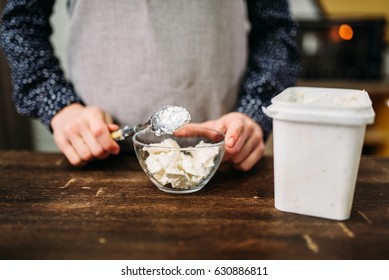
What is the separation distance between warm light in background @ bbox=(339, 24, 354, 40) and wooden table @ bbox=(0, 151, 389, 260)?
4.58 feet

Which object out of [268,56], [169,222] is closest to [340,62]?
[268,56]

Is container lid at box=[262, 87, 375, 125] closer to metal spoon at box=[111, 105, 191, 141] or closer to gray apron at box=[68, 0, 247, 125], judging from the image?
metal spoon at box=[111, 105, 191, 141]

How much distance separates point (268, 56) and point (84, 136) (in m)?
0.49

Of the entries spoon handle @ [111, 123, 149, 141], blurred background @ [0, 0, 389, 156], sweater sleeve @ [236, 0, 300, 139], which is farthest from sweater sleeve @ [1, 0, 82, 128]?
blurred background @ [0, 0, 389, 156]

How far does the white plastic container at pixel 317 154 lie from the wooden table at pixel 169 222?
1.0 inches

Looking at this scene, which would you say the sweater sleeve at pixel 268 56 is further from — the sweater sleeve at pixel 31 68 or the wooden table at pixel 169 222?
the sweater sleeve at pixel 31 68

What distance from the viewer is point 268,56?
0.93m

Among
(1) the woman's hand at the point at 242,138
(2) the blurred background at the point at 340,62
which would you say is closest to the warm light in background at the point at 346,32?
(2) the blurred background at the point at 340,62

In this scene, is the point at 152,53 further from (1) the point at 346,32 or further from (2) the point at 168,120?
(1) the point at 346,32

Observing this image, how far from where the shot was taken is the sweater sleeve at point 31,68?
2.78 ft

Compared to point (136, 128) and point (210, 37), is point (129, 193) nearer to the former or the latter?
point (136, 128)
